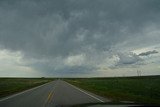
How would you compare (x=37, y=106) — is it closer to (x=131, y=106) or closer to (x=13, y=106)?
(x=13, y=106)

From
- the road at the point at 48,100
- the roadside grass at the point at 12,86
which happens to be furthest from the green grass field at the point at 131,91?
the roadside grass at the point at 12,86

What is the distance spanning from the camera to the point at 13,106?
14125mm

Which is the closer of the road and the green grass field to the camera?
the road

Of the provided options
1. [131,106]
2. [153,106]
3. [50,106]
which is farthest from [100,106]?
[50,106]

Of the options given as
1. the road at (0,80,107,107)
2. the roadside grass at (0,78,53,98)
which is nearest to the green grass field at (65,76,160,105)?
the road at (0,80,107,107)

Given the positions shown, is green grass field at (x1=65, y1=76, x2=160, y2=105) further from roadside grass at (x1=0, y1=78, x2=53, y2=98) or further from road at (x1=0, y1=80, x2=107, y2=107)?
roadside grass at (x1=0, y1=78, x2=53, y2=98)

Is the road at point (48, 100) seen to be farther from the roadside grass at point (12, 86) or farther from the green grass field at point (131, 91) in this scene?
the roadside grass at point (12, 86)

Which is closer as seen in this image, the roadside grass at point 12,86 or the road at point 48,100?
the road at point 48,100

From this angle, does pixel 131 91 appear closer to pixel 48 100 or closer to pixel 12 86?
pixel 48 100

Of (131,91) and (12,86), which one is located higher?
(12,86)

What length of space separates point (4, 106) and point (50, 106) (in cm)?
272

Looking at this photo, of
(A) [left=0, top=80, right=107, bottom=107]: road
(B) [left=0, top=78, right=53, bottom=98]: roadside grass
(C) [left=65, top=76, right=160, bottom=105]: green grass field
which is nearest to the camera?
(A) [left=0, top=80, right=107, bottom=107]: road

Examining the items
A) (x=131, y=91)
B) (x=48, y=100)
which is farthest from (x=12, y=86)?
(x=48, y=100)

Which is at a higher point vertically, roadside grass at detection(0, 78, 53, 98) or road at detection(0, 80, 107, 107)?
roadside grass at detection(0, 78, 53, 98)
